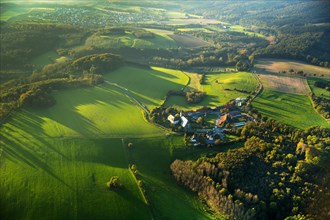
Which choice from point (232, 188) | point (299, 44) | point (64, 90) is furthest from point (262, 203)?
point (299, 44)

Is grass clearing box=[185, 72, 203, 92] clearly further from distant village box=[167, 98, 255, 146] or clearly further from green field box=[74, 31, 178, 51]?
green field box=[74, 31, 178, 51]

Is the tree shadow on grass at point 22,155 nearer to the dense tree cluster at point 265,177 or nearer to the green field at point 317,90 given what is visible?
the dense tree cluster at point 265,177

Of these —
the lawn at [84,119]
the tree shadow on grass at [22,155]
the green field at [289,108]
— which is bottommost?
the tree shadow on grass at [22,155]

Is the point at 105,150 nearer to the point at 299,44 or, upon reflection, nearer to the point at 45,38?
the point at 45,38

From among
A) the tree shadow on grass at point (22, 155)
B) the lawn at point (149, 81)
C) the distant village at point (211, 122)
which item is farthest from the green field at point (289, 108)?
the tree shadow on grass at point (22, 155)

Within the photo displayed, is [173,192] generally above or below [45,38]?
below
